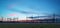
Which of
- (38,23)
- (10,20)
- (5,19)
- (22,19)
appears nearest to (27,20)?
(22,19)

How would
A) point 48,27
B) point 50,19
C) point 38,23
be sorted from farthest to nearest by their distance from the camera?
point 48,27
point 38,23
point 50,19

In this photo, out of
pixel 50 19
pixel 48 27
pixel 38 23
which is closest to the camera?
pixel 50 19

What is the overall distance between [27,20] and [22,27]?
244 millimetres

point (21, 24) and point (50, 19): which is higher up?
point (50, 19)

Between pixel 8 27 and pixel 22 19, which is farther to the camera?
pixel 8 27

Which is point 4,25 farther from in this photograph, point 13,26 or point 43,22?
point 43,22

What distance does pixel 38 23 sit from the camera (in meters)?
1.93

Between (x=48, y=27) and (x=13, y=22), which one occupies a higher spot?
(x=13, y=22)

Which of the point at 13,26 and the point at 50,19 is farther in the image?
the point at 13,26

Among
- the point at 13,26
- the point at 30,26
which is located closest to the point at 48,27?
the point at 30,26

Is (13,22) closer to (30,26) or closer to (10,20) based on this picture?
(10,20)

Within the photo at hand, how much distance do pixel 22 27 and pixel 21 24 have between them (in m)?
0.14

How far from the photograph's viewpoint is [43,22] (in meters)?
1.91

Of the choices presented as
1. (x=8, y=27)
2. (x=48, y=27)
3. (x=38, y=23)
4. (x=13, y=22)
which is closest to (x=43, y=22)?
(x=38, y=23)
